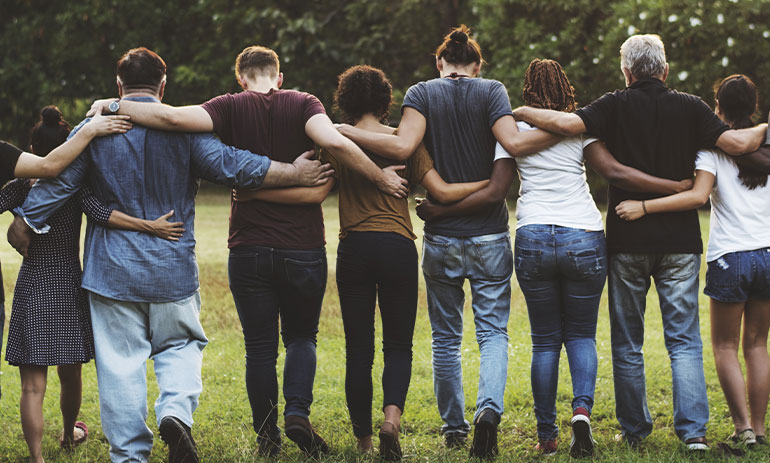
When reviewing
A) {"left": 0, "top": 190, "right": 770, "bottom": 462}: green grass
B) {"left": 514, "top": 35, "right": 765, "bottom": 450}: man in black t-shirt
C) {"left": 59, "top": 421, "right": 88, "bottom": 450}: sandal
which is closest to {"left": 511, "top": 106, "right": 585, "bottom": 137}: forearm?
{"left": 514, "top": 35, "right": 765, "bottom": 450}: man in black t-shirt

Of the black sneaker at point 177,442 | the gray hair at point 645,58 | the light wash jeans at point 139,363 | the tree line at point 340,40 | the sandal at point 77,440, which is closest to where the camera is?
the black sneaker at point 177,442

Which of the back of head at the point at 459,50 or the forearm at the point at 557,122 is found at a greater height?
the back of head at the point at 459,50

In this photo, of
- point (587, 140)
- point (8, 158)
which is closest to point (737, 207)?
point (587, 140)

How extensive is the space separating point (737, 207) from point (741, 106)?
532mm

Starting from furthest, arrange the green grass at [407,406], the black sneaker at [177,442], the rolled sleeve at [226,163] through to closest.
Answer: the green grass at [407,406]
the rolled sleeve at [226,163]
the black sneaker at [177,442]

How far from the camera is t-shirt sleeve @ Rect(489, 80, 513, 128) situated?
4309mm

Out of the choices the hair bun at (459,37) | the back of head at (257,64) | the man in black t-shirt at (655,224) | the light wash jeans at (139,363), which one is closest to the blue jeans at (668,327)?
the man in black t-shirt at (655,224)

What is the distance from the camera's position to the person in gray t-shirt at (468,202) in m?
4.30

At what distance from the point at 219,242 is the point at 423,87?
1133cm

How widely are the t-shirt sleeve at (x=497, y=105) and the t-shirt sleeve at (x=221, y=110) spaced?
1302 mm

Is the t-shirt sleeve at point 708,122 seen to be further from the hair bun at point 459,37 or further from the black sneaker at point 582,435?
the black sneaker at point 582,435

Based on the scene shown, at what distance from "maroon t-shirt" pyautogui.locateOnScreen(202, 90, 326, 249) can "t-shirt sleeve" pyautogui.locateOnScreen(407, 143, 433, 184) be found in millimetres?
542

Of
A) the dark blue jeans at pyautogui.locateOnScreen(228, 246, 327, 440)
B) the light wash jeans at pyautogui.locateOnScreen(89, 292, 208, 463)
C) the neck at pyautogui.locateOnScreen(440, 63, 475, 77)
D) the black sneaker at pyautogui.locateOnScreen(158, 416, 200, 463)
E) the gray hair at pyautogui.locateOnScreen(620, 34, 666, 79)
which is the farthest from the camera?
the neck at pyautogui.locateOnScreen(440, 63, 475, 77)

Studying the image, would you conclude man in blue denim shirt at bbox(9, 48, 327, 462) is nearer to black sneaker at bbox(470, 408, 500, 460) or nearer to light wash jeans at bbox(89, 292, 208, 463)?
light wash jeans at bbox(89, 292, 208, 463)
